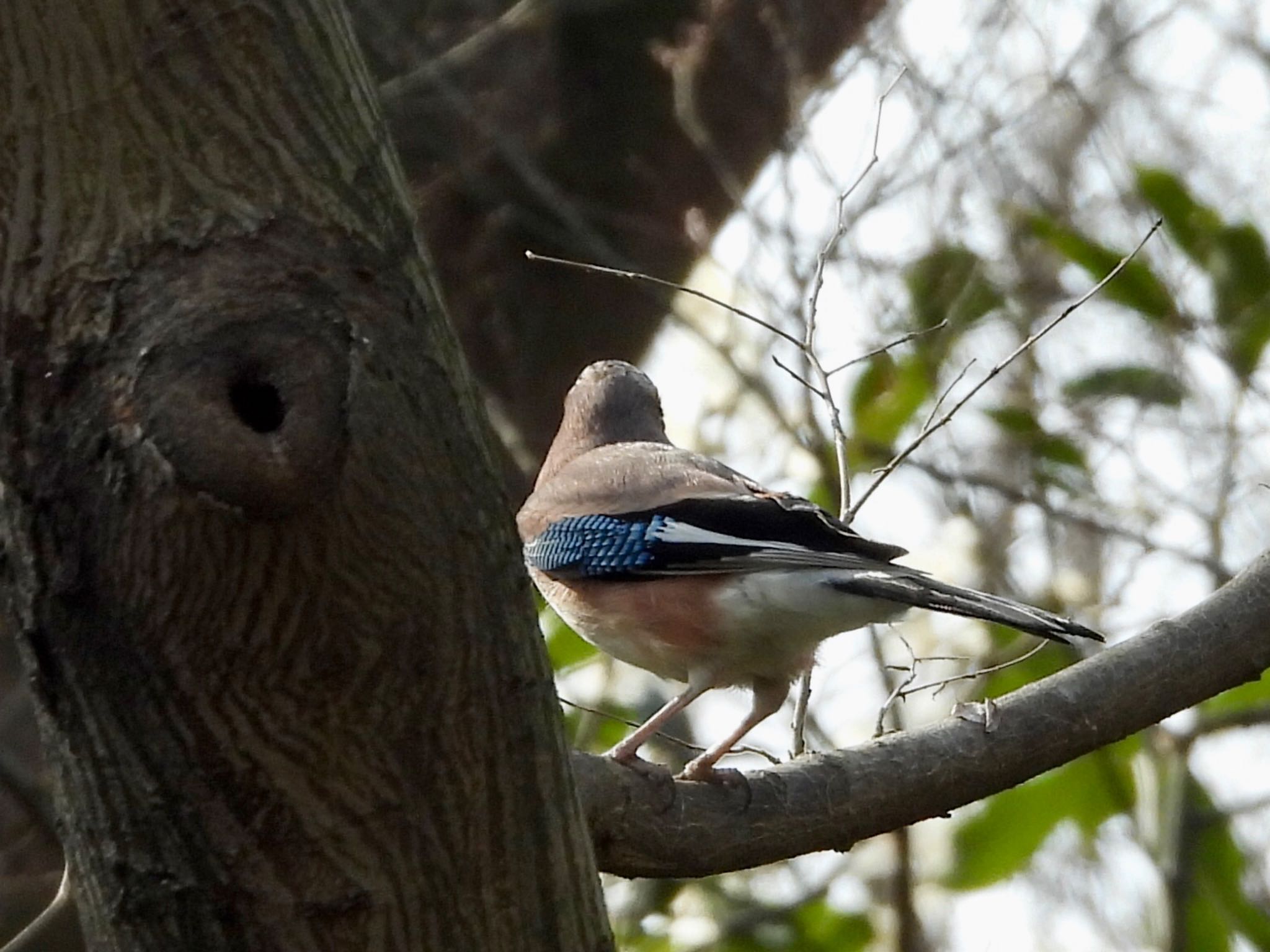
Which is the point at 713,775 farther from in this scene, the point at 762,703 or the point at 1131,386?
the point at 1131,386

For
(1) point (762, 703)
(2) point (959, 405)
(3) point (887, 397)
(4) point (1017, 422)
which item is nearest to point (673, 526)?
(1) point (762, 703)

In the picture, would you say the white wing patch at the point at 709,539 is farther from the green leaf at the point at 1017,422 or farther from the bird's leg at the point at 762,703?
the green leaf at the point at 1017,422

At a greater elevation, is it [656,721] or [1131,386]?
[1131,386]

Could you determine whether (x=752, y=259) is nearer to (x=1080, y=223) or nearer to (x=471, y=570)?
(x=1080, y=223)

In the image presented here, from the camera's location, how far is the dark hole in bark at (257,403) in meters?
1.64

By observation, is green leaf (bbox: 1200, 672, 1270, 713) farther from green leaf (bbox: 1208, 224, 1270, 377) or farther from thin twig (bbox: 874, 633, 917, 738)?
thin twig (bbox: 874, 633, 917, 738)

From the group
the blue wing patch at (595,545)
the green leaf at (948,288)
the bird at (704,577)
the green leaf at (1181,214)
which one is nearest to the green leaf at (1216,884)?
the green leaf at (1181,214)

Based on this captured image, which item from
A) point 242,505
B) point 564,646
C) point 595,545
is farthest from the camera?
point 564,646

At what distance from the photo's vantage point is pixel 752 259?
20.8ft

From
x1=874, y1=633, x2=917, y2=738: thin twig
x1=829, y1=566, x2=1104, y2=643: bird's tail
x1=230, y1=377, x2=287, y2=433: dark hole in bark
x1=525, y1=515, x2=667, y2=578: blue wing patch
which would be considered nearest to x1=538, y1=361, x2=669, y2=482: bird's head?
x1=525, y1=515, x2=667, y2=578: blue wing patch

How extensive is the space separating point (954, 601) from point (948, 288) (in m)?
3.42

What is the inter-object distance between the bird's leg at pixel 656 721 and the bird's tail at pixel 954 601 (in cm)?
46

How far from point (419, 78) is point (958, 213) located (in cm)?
231

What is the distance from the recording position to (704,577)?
3.74 metres
